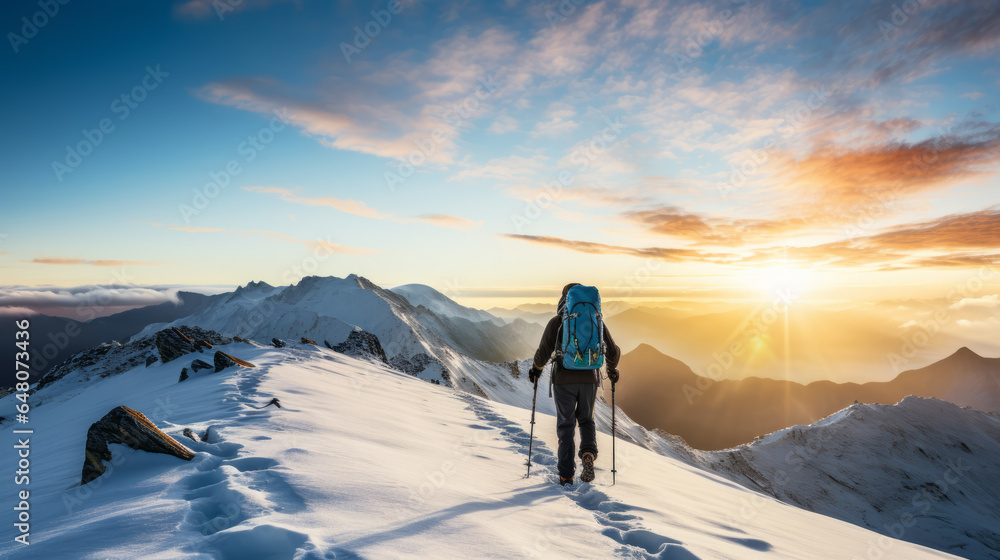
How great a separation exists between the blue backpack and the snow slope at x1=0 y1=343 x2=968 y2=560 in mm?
2140

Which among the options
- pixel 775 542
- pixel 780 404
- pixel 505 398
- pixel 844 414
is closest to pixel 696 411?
pixel 780 404

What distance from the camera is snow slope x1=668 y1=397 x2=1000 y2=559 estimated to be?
43250mm

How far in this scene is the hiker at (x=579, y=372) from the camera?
7359 millimetres

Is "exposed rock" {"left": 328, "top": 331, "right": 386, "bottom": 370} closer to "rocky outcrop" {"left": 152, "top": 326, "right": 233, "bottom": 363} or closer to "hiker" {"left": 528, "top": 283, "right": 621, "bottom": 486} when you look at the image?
"rocky outcrop" {"left": 152, "top": 326, "right": 233, "bottom": 363}

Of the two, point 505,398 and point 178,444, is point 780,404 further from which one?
point 178,444

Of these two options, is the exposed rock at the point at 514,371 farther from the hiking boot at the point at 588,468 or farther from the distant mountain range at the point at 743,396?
the hiking boot at the point at 588,468

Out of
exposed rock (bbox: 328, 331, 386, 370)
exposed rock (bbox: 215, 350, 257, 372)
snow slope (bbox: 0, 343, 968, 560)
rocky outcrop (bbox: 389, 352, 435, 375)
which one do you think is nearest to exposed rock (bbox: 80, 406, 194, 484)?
snow slope (bbox: 0, 343, 968, 560)

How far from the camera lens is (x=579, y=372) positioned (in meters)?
7.54

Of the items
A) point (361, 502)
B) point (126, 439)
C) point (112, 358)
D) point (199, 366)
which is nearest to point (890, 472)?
point (361, 502)

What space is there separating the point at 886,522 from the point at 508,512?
61560 millimetres

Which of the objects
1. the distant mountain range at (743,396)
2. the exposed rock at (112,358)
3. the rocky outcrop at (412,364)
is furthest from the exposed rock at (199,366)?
the distant mountain range at (743,396)

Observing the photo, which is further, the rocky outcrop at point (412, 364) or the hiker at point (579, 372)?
the rocky outcrop at point (412, 364)

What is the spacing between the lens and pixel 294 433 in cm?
686

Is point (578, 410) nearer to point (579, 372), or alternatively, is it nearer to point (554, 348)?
point (579, 372)
